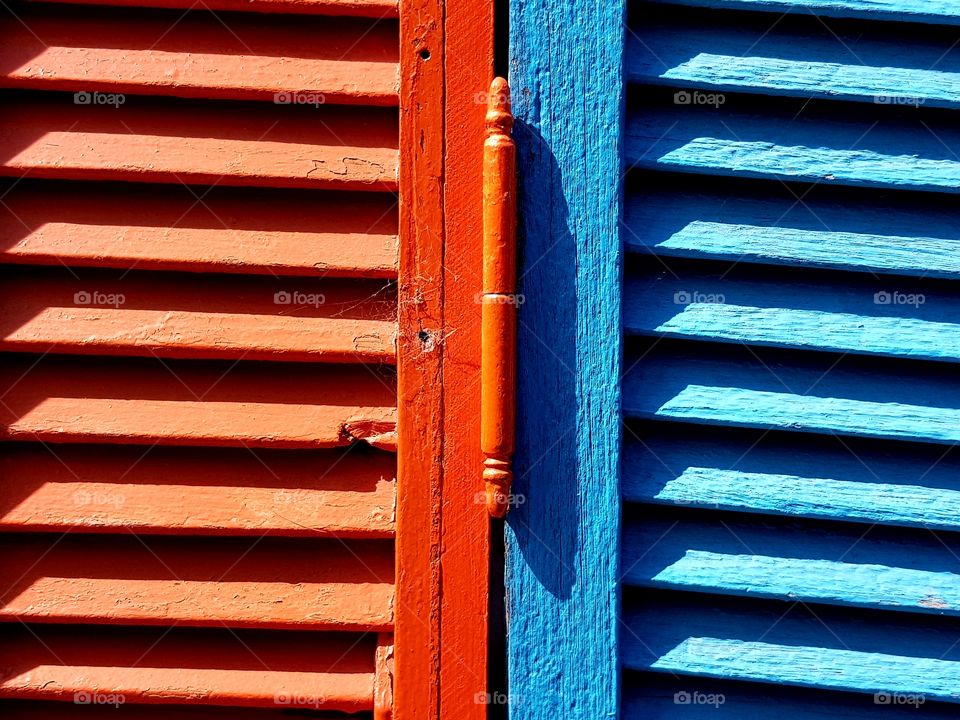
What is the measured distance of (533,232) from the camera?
4.00ft

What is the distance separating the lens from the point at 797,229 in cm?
122

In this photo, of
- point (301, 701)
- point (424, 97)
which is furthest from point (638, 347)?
point (301, 701)

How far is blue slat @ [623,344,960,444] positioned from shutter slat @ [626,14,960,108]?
1.53 ft

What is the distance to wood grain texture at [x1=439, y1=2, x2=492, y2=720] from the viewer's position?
1.22m

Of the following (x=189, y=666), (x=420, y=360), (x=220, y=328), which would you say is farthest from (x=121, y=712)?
(x=420, y=360)
